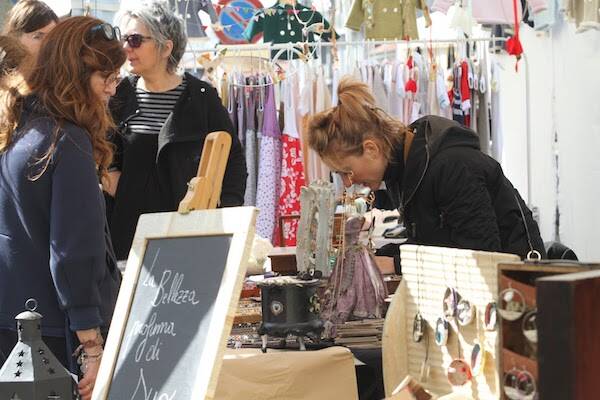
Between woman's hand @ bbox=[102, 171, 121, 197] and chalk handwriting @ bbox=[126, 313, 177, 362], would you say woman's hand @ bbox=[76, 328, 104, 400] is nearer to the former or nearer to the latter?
chalk handwriting @ bbox=[126, 313, 177, 362]

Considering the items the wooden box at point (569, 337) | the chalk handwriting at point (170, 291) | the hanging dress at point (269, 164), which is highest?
the wooden box at point (569, 337)

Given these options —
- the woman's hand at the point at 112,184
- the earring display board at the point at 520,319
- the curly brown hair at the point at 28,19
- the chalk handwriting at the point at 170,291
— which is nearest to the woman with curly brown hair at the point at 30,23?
the curly brown hair at the point at 28,19

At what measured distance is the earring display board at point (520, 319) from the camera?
1.50m

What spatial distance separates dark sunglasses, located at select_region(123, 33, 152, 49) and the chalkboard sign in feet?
4.69

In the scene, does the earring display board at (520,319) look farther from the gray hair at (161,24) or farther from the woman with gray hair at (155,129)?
the gray hair at (161,24)

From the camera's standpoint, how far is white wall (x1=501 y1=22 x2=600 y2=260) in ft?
18.4

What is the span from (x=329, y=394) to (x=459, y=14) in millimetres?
4232

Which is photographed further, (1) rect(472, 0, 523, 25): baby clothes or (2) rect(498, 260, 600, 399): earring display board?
(1) rect(472, 0, 523, 25): baby clothes

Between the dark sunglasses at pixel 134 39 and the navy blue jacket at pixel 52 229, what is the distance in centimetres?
118

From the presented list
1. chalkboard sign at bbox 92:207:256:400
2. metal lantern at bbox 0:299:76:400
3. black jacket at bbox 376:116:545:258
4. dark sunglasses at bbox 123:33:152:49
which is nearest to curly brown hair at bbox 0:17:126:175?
chalkboard sign at bbox 92:207:256:400

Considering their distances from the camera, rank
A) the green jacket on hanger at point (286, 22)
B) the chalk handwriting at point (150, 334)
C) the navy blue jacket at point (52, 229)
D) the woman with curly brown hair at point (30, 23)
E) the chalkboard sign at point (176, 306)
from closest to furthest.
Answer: the chalkboard sign at point (176, 306) < the chalk handwriting at point (150, 334) < the navy blue jacket at point (52, 229) < the woman with curly brown hair at point (30, 23) < the green jacket on hanger at point (286, 22)

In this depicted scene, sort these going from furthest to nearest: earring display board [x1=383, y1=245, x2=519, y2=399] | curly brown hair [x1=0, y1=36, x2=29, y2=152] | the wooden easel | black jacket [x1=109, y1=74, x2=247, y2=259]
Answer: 1. black jacket [x1=109, y1=74, x2=247, y2=259]
2. curly brown hair [x1=0, y1=36, x2=29, y2=152]
3. the wooden easel
4. earring display board [x1=383, y1=245, x2=519, y2=399]

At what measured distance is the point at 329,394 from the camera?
2.41 meters

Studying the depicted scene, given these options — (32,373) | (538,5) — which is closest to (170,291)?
(32,373)
